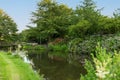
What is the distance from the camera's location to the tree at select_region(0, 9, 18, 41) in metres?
64.8

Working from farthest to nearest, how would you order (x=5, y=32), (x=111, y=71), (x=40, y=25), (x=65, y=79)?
(x=5, y=32), (x=40, y=25), (x=65, y=79), (x=111, y=71)

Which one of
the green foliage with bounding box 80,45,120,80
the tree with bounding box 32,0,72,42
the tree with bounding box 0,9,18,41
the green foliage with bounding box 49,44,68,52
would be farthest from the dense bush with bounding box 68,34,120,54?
the tree with bounding box 0,9,18,41

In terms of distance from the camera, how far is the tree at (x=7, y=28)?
6475cm

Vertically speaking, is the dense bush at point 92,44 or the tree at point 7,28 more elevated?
the tree at point 7,28

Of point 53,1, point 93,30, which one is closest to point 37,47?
point 53,1

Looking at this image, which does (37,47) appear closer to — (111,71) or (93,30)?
(93,30)

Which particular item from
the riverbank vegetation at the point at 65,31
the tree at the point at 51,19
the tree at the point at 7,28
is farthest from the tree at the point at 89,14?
the tree at the point at 7,28

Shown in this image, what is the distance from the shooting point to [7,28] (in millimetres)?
65250

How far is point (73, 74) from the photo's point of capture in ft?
59.2

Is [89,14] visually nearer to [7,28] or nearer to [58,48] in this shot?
[58,48]

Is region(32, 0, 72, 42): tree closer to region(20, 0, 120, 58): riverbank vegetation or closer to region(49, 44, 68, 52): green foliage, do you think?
region(20, 0, 120, 58): riverbank vegetation

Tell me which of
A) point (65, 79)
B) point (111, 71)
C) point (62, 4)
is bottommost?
point (65, 79)

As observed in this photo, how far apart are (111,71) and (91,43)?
27.3m

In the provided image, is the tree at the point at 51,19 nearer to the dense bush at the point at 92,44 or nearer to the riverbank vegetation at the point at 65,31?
the riverbank vegetation at the point at 65,31
